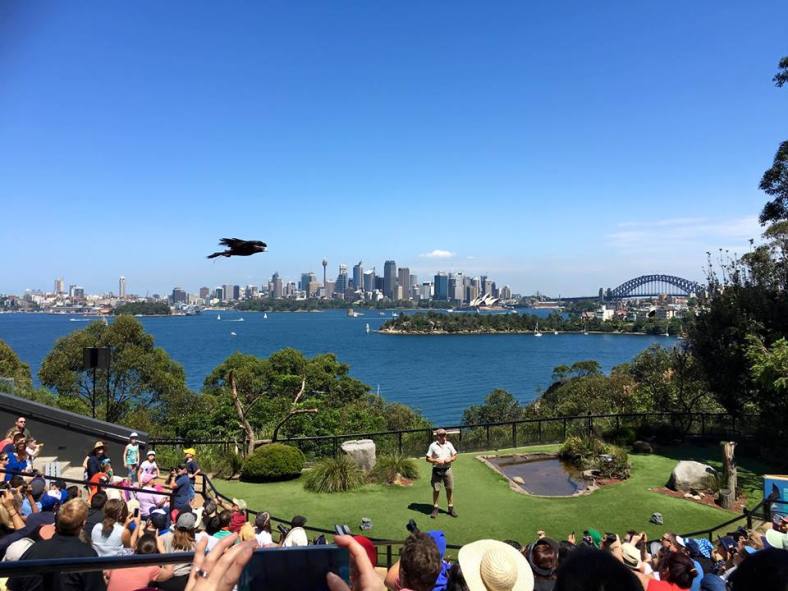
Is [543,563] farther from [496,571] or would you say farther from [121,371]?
[121,371]

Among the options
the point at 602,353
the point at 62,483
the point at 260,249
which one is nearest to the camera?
the point at 260,249

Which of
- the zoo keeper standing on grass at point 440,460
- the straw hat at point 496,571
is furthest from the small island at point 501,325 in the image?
the straw hat at point 496,571

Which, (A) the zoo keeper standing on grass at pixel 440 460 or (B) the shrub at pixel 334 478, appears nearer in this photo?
(A) the zoo keeper standing on grass at pixel 440 460

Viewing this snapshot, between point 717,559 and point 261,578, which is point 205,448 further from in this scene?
point 261,578

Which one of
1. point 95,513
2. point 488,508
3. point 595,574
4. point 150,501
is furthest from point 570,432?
point 595,574

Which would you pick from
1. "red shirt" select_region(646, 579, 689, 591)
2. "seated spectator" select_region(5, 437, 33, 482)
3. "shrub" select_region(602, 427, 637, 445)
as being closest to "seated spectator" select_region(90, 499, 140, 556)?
"seated spectator" select_region(5, 437, 33, 482)

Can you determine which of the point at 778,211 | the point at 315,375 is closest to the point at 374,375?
the point at 315,375

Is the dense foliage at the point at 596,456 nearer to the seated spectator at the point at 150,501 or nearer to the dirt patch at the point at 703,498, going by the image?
the dirt patch at the point at 703,498
